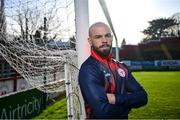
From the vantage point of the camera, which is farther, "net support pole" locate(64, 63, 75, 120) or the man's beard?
"net support pole" locate(64, 63, 75, 120)

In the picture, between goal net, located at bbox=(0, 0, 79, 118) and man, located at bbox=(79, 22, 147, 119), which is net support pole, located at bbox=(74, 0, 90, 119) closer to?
man, located at bbox=(79, 22, 147, 119)

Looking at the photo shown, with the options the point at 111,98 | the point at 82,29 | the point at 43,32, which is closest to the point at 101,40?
the point at 82,29

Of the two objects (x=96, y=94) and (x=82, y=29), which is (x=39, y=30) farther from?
(x=96, y=94)

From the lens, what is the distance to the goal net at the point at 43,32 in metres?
2.51

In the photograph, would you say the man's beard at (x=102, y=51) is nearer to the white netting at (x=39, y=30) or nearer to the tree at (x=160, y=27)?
the white netting at (x=39, y=30)

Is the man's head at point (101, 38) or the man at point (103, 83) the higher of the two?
the man's head at point (101, 38)

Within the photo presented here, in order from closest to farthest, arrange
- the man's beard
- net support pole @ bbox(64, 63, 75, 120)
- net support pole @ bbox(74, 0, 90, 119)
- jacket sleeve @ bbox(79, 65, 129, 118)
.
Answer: jacket sleeve @ bbox(79, 65, 129, 118) < the man's beard < net support pole @ bbox(74, 0, 90, 119) < net support pole @ bbox(64, 63, 75, 120)

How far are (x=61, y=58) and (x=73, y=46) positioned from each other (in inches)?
7.3

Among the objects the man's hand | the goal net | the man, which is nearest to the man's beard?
the man

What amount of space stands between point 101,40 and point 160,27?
1972 inches

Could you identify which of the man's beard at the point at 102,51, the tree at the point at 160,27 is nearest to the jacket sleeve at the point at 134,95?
the man's beard at the point at 102,51

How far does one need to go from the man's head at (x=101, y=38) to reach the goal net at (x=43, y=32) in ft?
1.90

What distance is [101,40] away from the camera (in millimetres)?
1860

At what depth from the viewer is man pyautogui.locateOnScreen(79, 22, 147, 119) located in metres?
1.77
